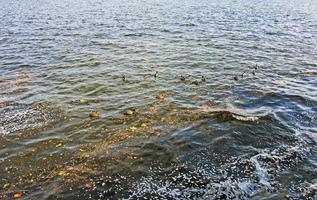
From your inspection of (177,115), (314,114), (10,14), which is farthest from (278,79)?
(10,14)

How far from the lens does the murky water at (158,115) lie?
35.2 ft

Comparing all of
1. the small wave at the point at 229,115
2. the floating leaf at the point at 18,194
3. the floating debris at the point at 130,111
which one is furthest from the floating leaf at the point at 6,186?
the small wave at the point at 229,115

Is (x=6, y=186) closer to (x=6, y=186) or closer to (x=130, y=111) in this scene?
(x=6, y=186)

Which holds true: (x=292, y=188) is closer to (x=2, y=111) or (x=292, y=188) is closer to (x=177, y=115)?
(x=177, y=115)

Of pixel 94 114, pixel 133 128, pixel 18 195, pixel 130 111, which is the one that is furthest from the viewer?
pixel 130 111

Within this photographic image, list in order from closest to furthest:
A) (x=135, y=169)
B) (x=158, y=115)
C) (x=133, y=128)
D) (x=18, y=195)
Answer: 1. (x=18, y=195)
2. (x=135, y=169)
3. (x=133, y=128)
4. (x=158, y=115)

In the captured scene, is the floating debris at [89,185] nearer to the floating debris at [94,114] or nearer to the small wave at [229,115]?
the floating debris at [94,114]

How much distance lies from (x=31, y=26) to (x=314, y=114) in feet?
102

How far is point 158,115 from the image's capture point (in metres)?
15.2

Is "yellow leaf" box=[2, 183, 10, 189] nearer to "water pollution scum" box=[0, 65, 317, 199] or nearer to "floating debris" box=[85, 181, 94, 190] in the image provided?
"water pollution scum" box=[0, 65, 317, 199]

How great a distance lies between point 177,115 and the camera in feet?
49.9

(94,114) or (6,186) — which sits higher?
(94,114)

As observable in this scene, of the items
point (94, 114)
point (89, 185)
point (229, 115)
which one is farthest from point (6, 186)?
point (229, 115)

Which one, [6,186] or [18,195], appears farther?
[6,186]
